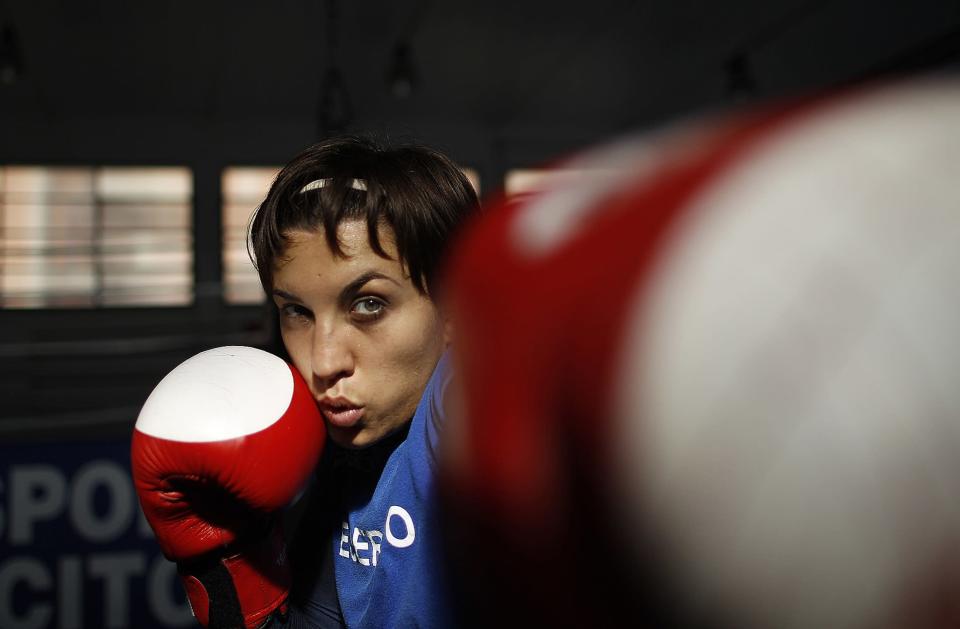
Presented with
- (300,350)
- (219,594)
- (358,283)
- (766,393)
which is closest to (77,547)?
(219,594)

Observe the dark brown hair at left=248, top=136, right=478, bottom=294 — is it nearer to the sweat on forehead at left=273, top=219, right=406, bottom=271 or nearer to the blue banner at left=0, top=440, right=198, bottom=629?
the sweat on forehead at left=273, top=219, right=406, bottom=271

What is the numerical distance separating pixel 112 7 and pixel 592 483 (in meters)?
Answer: 4.48

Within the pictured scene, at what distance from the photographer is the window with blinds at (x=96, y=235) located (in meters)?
5.43

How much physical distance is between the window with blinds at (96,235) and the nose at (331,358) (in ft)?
16.6

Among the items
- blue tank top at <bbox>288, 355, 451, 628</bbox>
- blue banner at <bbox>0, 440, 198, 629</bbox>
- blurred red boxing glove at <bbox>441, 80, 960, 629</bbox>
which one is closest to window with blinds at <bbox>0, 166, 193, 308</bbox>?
blue banner at <bbox>0, 440, 198, 629</bbox>

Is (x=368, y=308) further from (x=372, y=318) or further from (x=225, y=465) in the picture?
(x=225, y=465)

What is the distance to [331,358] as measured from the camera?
2.26 ft

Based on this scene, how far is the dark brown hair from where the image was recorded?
726 millimetres

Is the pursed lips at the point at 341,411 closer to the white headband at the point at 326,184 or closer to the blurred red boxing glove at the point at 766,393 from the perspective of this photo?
the white headband at the point at 326,184

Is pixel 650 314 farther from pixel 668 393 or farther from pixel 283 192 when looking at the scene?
pixel 283 192

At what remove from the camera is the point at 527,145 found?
6.32m

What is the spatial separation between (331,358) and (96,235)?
18.4 feet

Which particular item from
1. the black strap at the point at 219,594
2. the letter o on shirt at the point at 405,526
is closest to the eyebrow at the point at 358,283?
the letter o on shirt at the point at 405,526

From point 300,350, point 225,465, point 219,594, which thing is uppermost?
point 300,350
